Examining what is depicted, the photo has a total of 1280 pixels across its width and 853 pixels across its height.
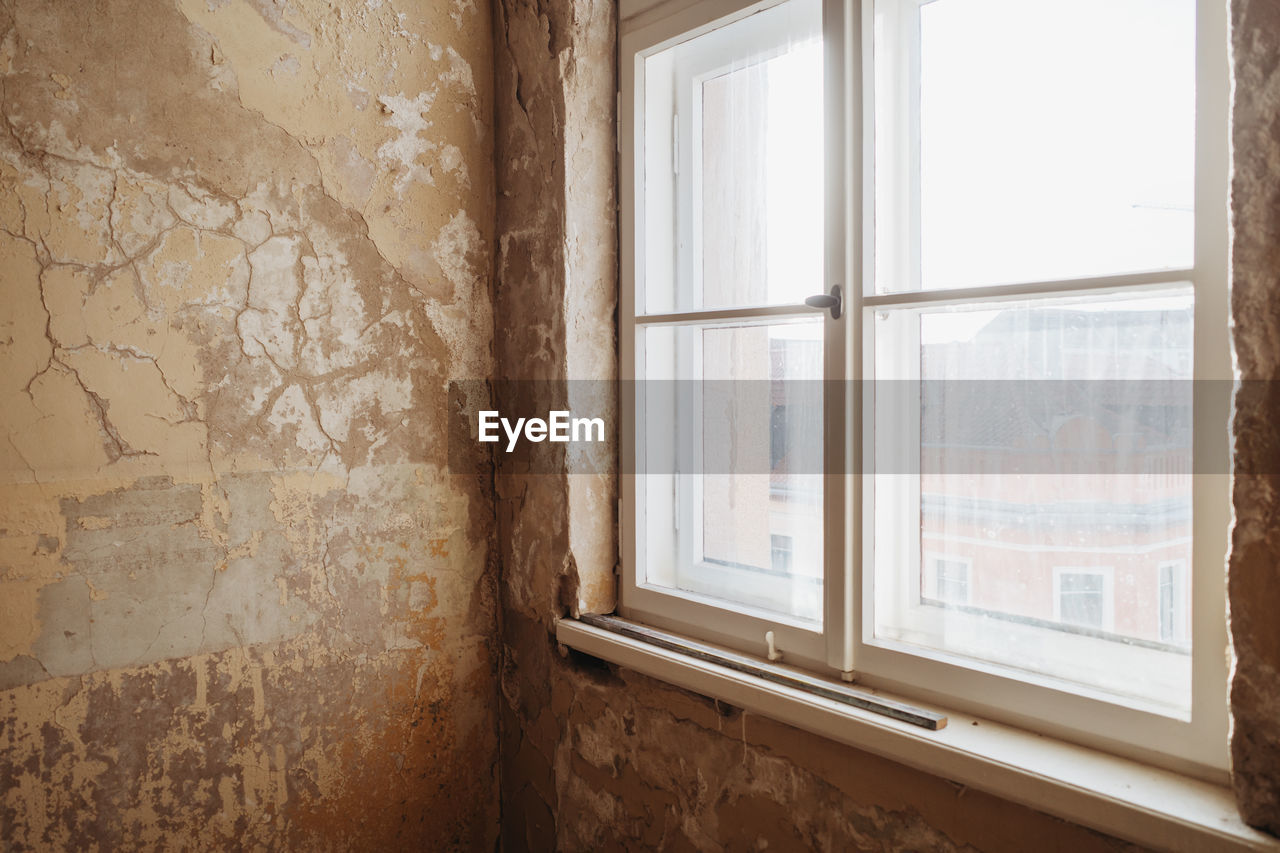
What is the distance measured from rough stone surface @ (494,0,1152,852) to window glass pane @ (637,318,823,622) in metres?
0.14

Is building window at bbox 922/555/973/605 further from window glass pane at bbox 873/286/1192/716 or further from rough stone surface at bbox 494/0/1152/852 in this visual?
rough stone surface at bbox 494/0/1152/852

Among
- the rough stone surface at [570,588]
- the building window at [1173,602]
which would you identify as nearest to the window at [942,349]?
the building window at [1173,602]

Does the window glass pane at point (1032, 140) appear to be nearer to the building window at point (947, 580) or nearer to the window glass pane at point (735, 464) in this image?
the window glass pane at point (735, 464)

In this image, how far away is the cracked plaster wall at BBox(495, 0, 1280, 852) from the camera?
1.38m

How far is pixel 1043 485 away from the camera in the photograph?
4.33 ft

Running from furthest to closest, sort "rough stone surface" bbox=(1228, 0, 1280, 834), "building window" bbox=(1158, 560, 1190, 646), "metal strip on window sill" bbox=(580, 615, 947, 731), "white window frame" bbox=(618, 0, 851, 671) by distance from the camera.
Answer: "white window frame" bbox=(618, 0, 851, 671), "metal strip on window sill" bbox=(580, 615, 947, 731), "building window" bbox=(1158, 560, 1190, 646), "rough stone surface" bbox=(1228, 0, 1280, 834)

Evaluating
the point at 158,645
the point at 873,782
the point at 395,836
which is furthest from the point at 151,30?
the point at 873,782

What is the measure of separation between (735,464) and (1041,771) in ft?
2.81

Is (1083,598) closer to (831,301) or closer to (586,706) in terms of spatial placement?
(831,301)

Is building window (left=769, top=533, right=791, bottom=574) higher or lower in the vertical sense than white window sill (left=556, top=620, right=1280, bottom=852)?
higher

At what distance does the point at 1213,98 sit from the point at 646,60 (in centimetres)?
121

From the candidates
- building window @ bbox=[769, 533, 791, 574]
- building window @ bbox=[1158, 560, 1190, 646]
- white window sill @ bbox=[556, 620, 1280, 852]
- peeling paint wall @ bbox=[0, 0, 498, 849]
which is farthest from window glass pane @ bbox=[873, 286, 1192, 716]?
peeling paint wall @ bbox=[0, 0, 498, 849]

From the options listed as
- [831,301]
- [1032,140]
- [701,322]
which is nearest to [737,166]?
[701,322]

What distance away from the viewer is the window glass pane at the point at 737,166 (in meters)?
1.64
